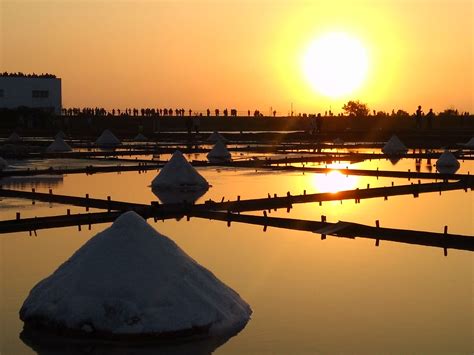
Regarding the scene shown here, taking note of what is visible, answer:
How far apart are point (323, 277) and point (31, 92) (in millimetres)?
50293

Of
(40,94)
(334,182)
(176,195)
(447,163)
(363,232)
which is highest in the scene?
Answer: (40,94)

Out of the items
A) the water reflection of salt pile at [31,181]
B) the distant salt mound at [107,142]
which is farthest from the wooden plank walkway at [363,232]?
the distant salt mound at [107,142]

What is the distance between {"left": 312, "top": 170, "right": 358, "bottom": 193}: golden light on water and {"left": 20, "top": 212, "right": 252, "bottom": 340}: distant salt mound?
8.15 meters

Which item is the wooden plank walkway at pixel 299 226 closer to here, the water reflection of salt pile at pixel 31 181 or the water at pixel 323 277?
the water at pixel 323 277

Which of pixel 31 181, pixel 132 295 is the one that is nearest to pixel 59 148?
pixel 31 181

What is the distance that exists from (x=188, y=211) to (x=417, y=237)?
3.30 m

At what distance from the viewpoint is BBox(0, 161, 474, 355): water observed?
5320mm

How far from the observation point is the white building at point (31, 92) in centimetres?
5366

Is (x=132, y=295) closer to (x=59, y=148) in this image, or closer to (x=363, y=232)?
(x=363, y=232)

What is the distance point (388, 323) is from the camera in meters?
5.67

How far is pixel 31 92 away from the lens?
54906 mm

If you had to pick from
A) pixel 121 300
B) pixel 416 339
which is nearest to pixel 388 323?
pixel 416 339

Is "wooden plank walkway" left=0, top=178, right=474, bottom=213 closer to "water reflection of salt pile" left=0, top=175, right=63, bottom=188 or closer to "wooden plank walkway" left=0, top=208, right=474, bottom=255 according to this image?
"wooden plank walkway" left=0, top=208, right=474, bottom=255

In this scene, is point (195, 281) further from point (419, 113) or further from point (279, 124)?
point (279, 124)
